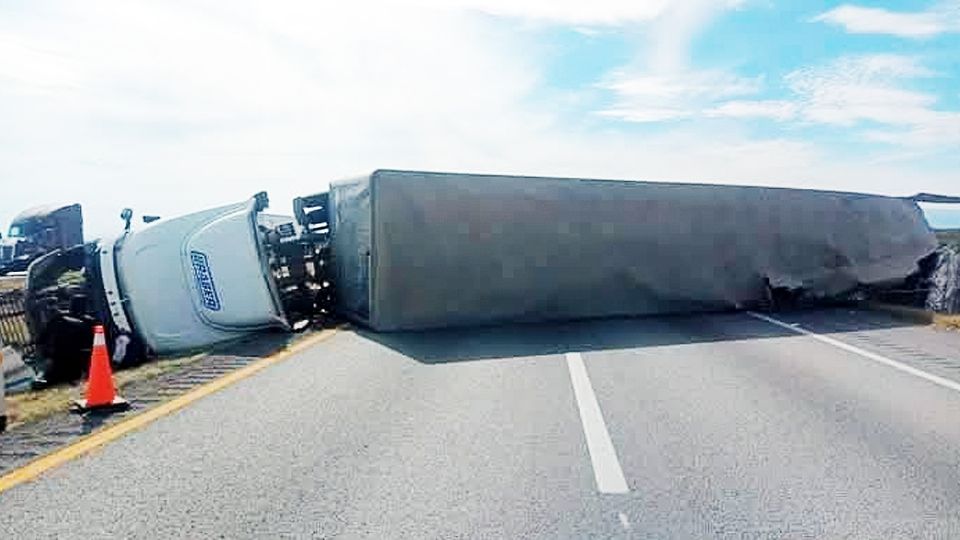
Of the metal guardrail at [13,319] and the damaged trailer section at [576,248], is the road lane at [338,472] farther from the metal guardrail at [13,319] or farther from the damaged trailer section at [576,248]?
the metal guardrail at [13,319]

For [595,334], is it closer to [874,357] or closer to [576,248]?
[576,248]

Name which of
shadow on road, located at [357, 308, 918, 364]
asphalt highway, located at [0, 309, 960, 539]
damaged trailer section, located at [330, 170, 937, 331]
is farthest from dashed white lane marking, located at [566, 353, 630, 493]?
damaged trailer section, located at [330, 170, 937, 331]

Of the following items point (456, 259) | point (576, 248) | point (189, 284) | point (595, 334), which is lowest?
point (595, 334)

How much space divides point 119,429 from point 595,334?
21.0ft

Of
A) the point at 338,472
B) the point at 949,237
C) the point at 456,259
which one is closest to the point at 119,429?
the point at 338,472

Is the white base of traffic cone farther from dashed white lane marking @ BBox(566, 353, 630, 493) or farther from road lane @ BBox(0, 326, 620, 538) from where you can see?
dashed white lane marking @ BBox(566, 353, 630, 493)

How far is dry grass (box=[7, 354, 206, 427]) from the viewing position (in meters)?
6.33

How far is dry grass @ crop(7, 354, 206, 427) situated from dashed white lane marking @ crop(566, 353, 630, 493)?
4311 millimetres

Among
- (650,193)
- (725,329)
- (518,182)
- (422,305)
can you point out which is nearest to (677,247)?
(650,193)

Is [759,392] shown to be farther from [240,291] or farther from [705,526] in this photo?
[240,291]

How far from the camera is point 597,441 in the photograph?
5148mm

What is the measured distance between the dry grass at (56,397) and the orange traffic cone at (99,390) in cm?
30

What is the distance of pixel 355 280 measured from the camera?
442 inches

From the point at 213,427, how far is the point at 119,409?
1167mm
